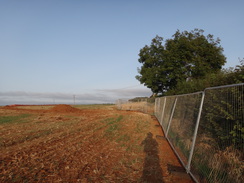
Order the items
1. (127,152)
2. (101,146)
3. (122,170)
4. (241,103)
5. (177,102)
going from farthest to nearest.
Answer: (177,102) < (101,146) < (127,152) < (122,170) < (241,103)

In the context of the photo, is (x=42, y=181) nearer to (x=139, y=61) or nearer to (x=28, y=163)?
(x=28, y=163)

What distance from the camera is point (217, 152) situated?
11.8 ft

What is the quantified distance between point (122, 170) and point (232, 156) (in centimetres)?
257

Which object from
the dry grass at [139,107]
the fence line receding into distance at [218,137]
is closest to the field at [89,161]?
the fence line receding into distance at [218,137]

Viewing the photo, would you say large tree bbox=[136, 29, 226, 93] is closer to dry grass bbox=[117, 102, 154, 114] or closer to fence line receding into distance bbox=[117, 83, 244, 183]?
dry grass bbox=[117, 102, 154, 114]

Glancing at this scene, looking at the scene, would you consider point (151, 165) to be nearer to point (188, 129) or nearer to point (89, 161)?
point (188, 129)

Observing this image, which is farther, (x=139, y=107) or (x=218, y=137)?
(x=139, y=107)

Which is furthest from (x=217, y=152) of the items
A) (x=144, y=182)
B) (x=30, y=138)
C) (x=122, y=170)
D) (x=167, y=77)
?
(x=167, y=77)

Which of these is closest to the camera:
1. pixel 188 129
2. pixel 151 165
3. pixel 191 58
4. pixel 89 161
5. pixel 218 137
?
pixel 218 137

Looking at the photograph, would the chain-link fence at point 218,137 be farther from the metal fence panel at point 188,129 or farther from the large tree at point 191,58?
the large tree at point 191,58

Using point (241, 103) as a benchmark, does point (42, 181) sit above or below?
below

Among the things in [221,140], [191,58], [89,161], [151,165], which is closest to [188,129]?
[151,165]

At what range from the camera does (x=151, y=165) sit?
4.96 m

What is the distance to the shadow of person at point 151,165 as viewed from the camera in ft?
13.5
